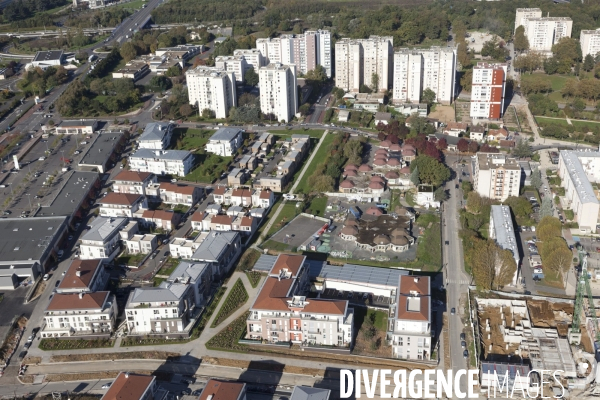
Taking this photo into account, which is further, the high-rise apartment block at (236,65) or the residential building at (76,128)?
the high-rise apartment block at (236,65)

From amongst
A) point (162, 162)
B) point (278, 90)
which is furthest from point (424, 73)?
point (162, 162)

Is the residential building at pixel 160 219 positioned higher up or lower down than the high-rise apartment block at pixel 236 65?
lower down

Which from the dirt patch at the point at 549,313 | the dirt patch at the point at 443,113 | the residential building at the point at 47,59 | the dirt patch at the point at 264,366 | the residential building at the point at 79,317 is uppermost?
the residential building at the point at 47,59

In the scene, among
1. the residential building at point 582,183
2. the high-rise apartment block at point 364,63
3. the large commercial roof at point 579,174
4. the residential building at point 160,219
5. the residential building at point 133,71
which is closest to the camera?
the residential building at point 582,183

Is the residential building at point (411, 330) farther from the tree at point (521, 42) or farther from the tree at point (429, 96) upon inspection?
the tree at point (521, 42)

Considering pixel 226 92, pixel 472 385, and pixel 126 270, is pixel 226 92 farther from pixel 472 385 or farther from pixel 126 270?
pixel 472 385

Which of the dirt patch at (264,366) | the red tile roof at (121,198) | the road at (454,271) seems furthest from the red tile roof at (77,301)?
A: the road at (454,271)
